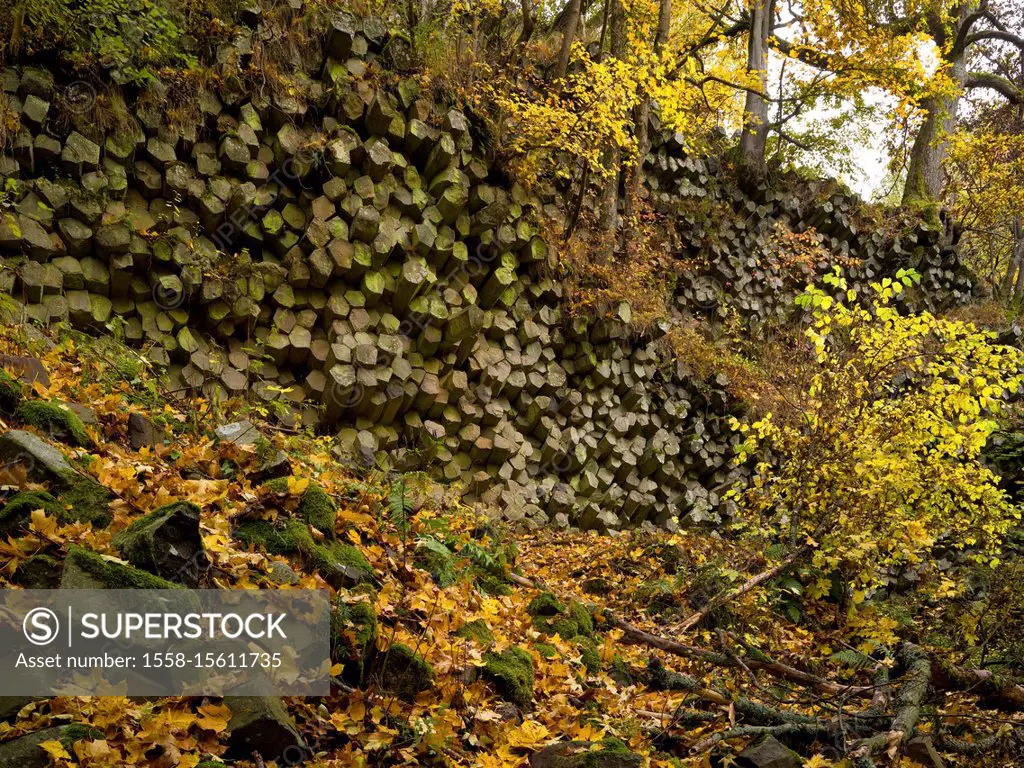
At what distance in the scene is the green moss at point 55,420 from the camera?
3.41 m

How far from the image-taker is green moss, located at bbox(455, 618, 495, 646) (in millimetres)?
3479

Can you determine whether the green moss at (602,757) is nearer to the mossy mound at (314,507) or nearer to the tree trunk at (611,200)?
the mossy mound at (314,507)

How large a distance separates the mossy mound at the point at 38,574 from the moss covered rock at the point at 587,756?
6.22 feet

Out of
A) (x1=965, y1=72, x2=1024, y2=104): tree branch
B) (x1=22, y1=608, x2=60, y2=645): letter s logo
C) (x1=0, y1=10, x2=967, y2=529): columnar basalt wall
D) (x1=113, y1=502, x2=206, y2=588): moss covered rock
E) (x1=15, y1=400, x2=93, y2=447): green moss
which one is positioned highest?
(x1=965, y1=72, x2=1024, y2=104): tree branch

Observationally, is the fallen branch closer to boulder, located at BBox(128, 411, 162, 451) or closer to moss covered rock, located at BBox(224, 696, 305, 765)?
moss covered rock, located at BBox(224, 696, 305, 765)

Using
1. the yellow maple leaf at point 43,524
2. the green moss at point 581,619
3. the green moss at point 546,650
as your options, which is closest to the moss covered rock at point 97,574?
the yellow maple leaf at point 43,524

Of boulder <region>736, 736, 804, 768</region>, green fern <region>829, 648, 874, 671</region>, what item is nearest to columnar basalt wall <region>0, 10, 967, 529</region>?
green fern <region>829, 648, 874, 671</region>

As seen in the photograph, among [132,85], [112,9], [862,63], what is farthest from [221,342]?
[862,63]

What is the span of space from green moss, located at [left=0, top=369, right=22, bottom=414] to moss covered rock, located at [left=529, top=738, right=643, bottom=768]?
301cm

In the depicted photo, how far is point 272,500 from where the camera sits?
143 inches

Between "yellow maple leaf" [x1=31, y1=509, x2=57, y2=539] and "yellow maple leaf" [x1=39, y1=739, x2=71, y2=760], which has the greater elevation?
"yellow maple leaf" [x1=31, y1=509, x2=57, y2=539]

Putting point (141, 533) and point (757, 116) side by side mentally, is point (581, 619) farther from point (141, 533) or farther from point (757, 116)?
point (757, 116)

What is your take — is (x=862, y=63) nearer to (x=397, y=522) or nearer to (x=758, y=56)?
(x=758, y=56)

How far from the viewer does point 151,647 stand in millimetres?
2318
